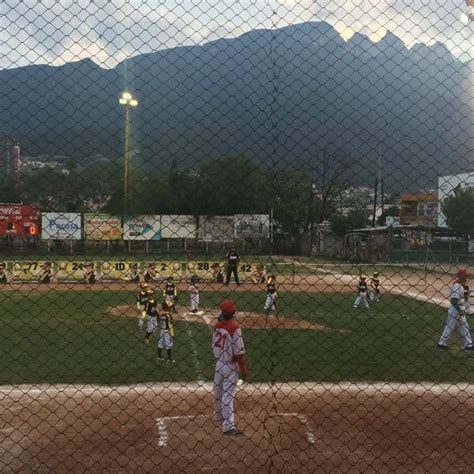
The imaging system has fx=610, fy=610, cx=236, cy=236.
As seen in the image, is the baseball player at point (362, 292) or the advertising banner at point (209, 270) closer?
the baseball player at point (362, 292)

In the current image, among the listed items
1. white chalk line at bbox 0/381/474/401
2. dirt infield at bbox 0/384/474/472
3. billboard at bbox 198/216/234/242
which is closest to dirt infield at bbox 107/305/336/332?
white chalk line at bbox 0/381/474/401

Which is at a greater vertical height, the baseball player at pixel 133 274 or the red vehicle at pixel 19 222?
the red vehicle at pixel 19 222

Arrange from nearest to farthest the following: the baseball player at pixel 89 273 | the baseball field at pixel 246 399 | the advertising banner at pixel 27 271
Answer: the baseball field at pixel 246 399 < the baseball player at pixel 89 273 < the advertising banner at pixel 27 271

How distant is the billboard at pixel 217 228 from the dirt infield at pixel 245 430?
2433 mm

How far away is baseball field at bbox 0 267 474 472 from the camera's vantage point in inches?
Answer: 266

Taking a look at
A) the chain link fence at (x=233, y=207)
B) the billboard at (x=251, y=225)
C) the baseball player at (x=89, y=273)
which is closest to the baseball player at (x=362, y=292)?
the chain link fence at (x=233, y=207)

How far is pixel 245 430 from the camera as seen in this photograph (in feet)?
25.0

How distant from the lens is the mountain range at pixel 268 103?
488 cm

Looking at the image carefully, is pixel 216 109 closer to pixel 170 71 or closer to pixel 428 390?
pixel 170 71

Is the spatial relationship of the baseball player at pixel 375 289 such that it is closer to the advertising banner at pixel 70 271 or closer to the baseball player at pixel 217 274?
the baseball player at pixel 217 274

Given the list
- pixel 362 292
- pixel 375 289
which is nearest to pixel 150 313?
pixel 362 292

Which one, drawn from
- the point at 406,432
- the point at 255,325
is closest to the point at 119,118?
the point at 406,432

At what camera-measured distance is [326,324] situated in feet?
56.9

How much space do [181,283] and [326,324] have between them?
44.7 feet
